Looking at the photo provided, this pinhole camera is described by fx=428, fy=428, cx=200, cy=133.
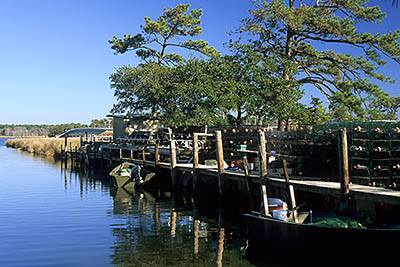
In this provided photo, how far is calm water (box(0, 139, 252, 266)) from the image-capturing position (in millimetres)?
11406

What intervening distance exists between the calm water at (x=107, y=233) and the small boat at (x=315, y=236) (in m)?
0.89

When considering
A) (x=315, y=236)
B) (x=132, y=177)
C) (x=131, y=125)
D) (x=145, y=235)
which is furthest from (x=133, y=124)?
(x=315, y=236)

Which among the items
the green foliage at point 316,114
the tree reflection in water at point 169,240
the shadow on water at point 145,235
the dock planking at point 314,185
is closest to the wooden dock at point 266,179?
the dock planking at point 314,185

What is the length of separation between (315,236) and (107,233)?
727cm

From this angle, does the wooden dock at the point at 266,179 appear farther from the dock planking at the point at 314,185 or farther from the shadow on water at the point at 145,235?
the shadow on water at the point at 145,235

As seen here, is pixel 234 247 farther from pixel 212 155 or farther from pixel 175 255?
pixel 212 155

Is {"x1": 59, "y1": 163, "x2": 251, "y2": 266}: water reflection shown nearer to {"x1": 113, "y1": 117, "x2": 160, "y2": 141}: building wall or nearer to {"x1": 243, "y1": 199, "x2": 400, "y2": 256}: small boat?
{"x1": 243, "y1": 199, "x2": 400, "y2": 256}: small boat

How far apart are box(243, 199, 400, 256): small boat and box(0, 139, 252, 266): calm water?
893 millimetres

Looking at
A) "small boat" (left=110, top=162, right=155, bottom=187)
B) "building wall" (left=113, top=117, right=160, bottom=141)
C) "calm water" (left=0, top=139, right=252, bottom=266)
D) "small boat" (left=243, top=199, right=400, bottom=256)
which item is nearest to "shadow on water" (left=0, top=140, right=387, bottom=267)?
"calm water" (left=0, top=139, right=252, bottom=266)

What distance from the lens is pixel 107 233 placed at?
1438 cm

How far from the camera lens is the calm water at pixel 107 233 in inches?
449

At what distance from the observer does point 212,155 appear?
24.8 metres

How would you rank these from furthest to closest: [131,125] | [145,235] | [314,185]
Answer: [131,125]
[145,235]
[314,185]

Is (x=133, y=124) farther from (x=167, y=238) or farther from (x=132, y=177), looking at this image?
(x=167, y=238)
